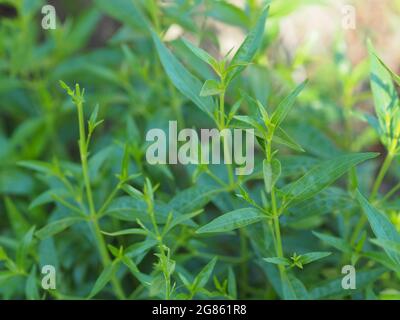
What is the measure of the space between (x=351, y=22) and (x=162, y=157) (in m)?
0.45

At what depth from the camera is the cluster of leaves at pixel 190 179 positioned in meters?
0.99

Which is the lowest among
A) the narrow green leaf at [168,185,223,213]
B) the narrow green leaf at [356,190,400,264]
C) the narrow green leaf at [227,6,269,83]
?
the narrow green leaf at [356,190,400,264]

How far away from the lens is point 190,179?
4.75ft

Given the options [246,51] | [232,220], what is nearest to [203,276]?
[232,220]

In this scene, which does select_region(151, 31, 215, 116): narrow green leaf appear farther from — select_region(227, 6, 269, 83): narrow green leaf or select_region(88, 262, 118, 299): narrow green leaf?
select_region(88, 262, 118, 299): narrow green leaf

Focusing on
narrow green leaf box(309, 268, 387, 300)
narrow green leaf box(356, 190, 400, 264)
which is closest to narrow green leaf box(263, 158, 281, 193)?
narrow green leaf box(356, 190, 400, 264)

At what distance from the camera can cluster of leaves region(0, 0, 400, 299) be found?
3.24 ft

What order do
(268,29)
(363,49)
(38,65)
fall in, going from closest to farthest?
(268,29)
(38,65)
(363,49)

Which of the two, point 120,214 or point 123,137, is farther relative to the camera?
point 123,137

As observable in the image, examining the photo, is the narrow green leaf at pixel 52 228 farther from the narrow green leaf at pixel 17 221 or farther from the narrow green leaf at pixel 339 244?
the narrow green leaf at pixel 339 244

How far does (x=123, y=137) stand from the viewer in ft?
4.79

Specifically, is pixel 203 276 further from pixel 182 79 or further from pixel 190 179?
pixel 190 179

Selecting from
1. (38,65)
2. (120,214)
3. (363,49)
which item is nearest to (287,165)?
(120,214)
